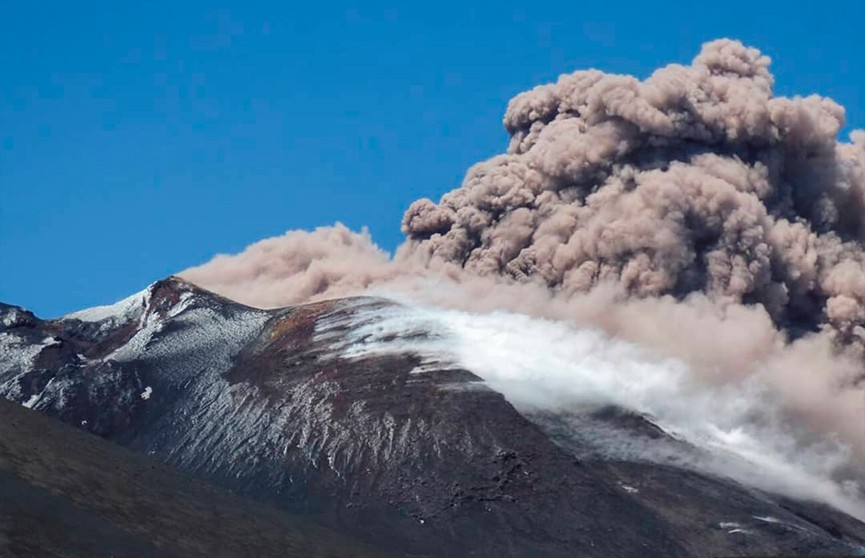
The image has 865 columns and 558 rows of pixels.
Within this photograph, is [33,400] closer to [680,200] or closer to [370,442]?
[370,442]

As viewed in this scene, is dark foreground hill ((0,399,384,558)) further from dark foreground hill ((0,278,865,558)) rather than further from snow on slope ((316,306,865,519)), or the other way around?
snow on slope ((316,306,865,519))

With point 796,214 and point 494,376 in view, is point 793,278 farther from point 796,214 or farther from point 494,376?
point 494,376

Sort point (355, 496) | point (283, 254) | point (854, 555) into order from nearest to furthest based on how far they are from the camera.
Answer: point (854, 555) → point (355, 496) → point (283, 254)

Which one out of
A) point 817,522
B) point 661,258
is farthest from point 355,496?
point 661,258

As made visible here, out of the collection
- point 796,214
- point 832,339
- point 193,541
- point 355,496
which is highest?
point 796,214

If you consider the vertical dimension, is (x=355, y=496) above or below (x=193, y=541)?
above

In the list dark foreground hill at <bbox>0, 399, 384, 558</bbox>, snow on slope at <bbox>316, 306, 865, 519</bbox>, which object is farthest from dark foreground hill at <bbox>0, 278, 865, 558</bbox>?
snow on slope at <bbox>316, 306, 865, 519</bbox>

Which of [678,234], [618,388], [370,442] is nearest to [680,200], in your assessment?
[678,234]
